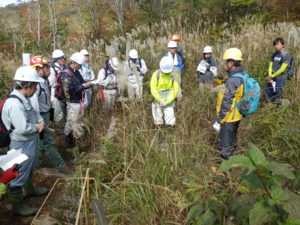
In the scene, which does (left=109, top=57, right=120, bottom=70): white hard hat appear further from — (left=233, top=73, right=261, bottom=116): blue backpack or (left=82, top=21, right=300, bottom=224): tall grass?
(left=233, top=73, right=261, bottom=116): blue backpack

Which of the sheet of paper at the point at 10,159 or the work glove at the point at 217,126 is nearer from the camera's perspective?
the sheet of paper at the point at 10,159

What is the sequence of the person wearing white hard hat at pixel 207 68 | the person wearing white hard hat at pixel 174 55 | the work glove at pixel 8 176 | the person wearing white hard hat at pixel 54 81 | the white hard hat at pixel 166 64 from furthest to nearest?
the person wearing white hard hat at pixel 174 55
the person wearing white hard hat at pixel 207 68
the person wearing white hard hat at pixel 54 81
the white hard hat at pixel 166 64
the work glove at pixel 8 176

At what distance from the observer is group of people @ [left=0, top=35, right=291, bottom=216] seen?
108 inches

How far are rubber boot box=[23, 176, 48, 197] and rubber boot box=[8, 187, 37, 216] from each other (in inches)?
11.8

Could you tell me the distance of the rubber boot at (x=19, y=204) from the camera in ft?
9.24

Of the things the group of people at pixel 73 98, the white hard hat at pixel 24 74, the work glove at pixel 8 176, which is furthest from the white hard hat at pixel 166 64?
the work glove at pixel 8 176

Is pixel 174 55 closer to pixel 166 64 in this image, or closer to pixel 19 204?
pixel 166 64

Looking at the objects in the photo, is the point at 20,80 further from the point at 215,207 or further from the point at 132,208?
the point at 215,207

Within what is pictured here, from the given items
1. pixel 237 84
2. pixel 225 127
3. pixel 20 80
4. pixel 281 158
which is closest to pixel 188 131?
pixel 225 127

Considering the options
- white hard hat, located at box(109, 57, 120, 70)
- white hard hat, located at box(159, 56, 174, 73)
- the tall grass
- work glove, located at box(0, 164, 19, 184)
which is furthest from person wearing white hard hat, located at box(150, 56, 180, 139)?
work glove, located at box(0, 164, 19, 184)

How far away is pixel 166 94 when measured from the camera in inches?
168

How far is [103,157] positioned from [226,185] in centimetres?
164

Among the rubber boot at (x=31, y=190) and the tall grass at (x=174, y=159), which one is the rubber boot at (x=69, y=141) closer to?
the rubber boot at (x=31, y=190)

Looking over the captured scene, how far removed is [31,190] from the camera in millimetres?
3256
